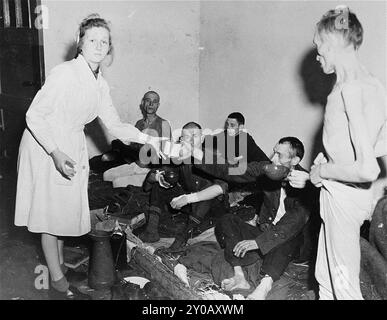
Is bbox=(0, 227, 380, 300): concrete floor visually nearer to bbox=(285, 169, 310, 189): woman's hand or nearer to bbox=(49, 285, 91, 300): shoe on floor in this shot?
bbox=(49, 285, 91, 300): shoe on floor

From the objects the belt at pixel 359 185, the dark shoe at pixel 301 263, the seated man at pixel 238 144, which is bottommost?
the dark shoe at pixel 301 263

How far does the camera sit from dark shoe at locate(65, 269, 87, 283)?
10.5 feet

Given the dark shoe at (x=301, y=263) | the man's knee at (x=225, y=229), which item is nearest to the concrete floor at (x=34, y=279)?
the dark shoe at (x=301, y=263)

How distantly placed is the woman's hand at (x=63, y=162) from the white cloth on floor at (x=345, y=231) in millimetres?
1455

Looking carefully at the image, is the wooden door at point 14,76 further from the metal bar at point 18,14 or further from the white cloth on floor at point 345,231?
the white cloth on floor at point 345,231

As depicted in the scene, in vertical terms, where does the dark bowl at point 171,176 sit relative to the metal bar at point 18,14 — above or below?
below

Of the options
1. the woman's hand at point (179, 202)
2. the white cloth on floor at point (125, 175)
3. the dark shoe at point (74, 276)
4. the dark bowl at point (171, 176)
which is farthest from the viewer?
the white cloth on floor at point (125, 175)

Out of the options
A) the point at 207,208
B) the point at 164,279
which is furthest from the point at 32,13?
the point at 164,279

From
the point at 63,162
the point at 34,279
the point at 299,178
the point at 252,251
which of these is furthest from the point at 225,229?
the point at 34,279

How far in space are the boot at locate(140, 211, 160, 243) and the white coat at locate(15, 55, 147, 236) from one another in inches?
39.0

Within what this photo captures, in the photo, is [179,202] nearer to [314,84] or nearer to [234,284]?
[234,284]

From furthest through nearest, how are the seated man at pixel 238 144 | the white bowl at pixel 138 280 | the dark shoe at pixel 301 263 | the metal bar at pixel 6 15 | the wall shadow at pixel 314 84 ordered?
the seated man at pixel 238 144 → the wall shadow at pixel 314 84 → the metal bar at pixel 6 15 → the dark shoe at pixel 301 263 → the white bowl at pixel 138 280

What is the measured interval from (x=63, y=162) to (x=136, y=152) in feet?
9.38

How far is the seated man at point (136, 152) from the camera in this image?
5141mm
